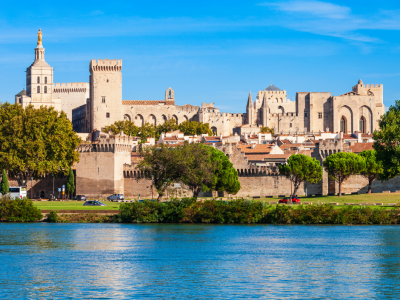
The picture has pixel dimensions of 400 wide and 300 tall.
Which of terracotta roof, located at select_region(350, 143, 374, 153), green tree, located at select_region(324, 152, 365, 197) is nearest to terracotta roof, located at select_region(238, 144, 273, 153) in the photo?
terracotta roof, located at select_region(350, 143, 374, 153)

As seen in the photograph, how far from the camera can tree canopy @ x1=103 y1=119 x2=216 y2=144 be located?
120 m

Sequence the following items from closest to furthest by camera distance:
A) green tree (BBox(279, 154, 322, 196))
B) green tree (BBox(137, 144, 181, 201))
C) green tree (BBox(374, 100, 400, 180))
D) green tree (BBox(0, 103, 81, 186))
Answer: green tree (BBox(374, 100, 400, 180))
green tree (BBox(137, 144, 181, 201))
green tree (BBox(0, 103, 81, 186))
green tree (BBox(279, 154, 322, 196))

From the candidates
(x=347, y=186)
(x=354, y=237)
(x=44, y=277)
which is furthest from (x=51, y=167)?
(x=44, y=277)

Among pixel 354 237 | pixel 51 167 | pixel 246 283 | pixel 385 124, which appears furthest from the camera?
pixel 51 167

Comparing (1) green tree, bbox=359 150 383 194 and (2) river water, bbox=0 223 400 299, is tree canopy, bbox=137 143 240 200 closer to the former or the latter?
(2) river water, bbox=0 223 400 299

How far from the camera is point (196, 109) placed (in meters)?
146

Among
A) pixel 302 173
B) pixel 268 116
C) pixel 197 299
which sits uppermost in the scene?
pixel 268 116

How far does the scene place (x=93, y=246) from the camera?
36062mm

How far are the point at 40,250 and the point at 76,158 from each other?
108 ft

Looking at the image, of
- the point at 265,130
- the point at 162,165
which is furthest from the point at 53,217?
the point at 265,130

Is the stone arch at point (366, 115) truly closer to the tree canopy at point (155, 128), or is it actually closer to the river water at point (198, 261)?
the tree canopy at point (155, 128)

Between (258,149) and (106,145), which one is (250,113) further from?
(106,145)

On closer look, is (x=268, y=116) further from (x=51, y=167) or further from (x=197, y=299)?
(x=197, y=299)

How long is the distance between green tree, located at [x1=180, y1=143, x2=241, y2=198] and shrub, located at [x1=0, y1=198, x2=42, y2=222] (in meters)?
13.5
